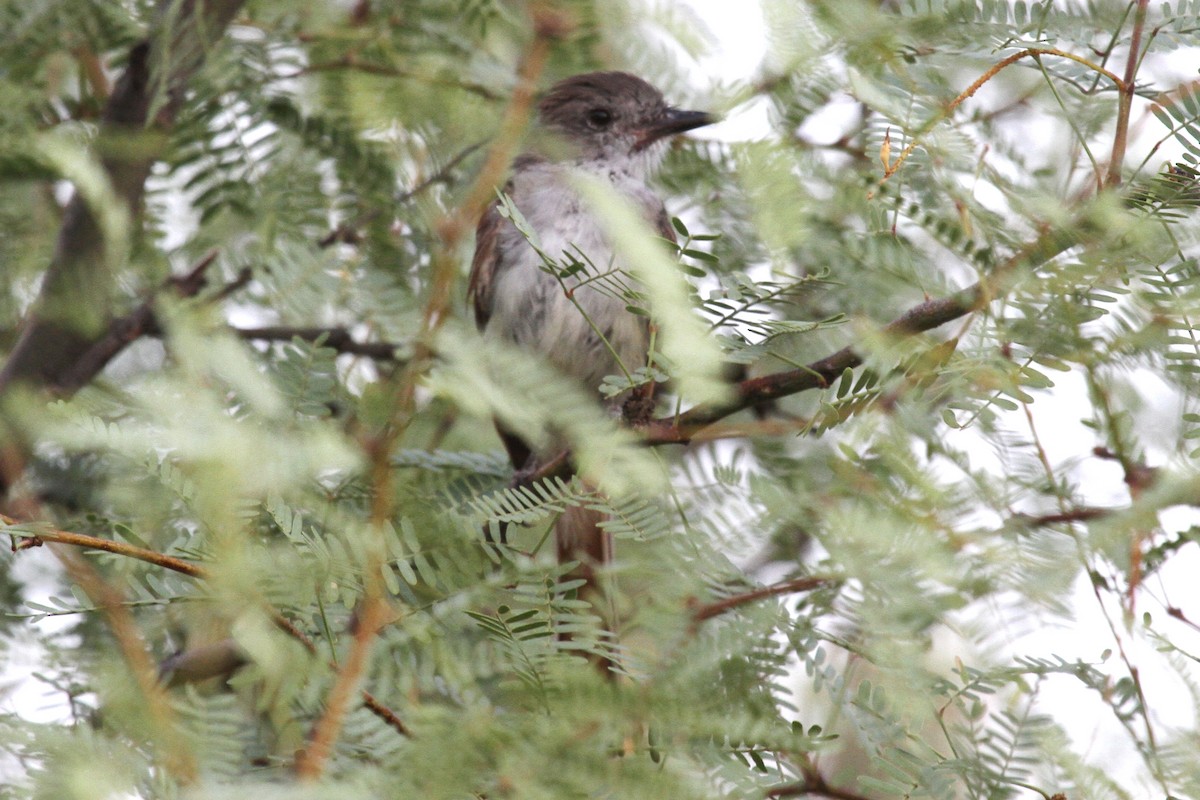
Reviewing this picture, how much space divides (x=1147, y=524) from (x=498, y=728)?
1.20 m

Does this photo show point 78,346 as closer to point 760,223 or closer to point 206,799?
point 760,223

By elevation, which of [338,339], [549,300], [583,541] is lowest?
[583,541]

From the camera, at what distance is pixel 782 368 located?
10.6ft

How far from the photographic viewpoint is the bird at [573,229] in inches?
172

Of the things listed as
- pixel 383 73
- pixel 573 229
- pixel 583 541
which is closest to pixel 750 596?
pixel 583 541

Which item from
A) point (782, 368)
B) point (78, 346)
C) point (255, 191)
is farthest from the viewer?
point (78, 346)

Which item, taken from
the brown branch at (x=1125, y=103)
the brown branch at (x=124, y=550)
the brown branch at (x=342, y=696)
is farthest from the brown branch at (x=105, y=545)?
the brown branch at (x=1125, y=103)

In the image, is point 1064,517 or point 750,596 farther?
point 1064,517

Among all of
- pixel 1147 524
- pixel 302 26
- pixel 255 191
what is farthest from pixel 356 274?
pixel 1147 524

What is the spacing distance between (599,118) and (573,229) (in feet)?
3.02

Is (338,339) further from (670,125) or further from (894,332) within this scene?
(894,332)

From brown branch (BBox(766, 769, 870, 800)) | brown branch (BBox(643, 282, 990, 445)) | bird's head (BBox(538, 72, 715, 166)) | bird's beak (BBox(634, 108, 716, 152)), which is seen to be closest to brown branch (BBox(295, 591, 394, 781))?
brown branch (BBox(643, 282, 990, 445))

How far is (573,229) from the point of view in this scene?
178 inches

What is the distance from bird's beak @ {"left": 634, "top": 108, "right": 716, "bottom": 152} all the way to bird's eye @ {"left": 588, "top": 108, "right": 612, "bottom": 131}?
0.30 metres
